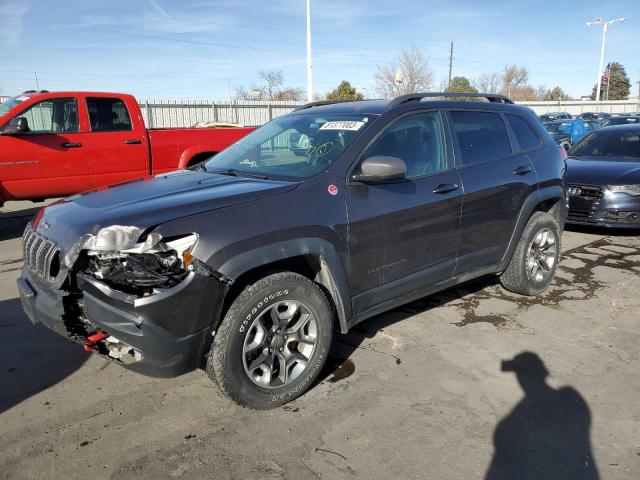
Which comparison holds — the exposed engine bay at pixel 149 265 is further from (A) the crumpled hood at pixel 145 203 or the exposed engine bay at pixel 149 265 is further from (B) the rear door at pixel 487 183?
(B) the rear door at pixel 487 183

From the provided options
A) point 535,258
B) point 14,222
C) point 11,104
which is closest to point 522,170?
point 535,258

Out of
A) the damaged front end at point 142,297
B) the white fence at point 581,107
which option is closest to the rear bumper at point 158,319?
the damaged front end at point 142,297

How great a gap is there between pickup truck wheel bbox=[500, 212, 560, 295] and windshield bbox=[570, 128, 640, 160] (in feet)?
14.2

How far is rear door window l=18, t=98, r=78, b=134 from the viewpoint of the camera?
7.67m

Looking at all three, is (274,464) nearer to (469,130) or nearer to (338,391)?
(338,391)

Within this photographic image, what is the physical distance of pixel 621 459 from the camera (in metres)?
2.61

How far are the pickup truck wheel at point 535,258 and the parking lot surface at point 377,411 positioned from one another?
0.50 meters

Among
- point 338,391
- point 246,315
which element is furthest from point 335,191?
point 338,391

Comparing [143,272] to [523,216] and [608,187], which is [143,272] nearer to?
[523,216]

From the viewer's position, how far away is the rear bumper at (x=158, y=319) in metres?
2.54

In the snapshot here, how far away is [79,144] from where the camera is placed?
7699 millimetres

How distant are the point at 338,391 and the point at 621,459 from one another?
1.58 metres

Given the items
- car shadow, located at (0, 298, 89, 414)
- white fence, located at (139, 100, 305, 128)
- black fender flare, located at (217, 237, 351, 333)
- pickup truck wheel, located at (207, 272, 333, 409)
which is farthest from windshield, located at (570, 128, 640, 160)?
white fence, located at (139, 100, 305, 128)

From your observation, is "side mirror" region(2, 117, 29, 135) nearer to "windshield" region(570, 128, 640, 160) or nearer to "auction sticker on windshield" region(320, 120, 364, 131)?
"auction sticker on windshield" region(320, 120, 364, 131)
